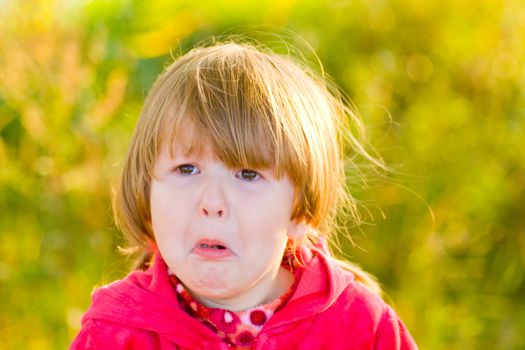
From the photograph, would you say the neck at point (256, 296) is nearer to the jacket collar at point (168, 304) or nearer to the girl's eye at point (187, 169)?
the jacket collar at point (168, 304)

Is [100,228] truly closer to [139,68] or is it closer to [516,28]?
[139,68]

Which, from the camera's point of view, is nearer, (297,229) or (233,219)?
(233,219)

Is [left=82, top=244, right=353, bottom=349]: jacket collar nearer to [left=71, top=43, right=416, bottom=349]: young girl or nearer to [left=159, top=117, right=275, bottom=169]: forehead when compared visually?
[left=71, top=43, right=416, bottom=349]: young girl

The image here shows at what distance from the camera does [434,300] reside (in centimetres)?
372

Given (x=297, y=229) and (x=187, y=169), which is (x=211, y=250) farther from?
(x=297, y=229)

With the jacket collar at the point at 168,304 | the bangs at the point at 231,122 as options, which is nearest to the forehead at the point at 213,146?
the bangs at the point at 231,122

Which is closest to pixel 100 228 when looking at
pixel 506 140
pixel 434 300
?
pixel 434 300

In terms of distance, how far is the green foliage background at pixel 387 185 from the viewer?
3672 millimetres

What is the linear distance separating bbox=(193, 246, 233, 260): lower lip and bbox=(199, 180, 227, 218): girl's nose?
3.3 inches

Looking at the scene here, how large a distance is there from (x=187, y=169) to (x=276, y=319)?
1.46ft

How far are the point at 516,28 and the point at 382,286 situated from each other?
1254 millimetres

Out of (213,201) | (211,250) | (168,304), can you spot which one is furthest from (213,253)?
(168,304)

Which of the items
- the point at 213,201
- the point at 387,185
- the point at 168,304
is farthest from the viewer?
the point at 387,185

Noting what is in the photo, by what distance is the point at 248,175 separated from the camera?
7.28 ft
